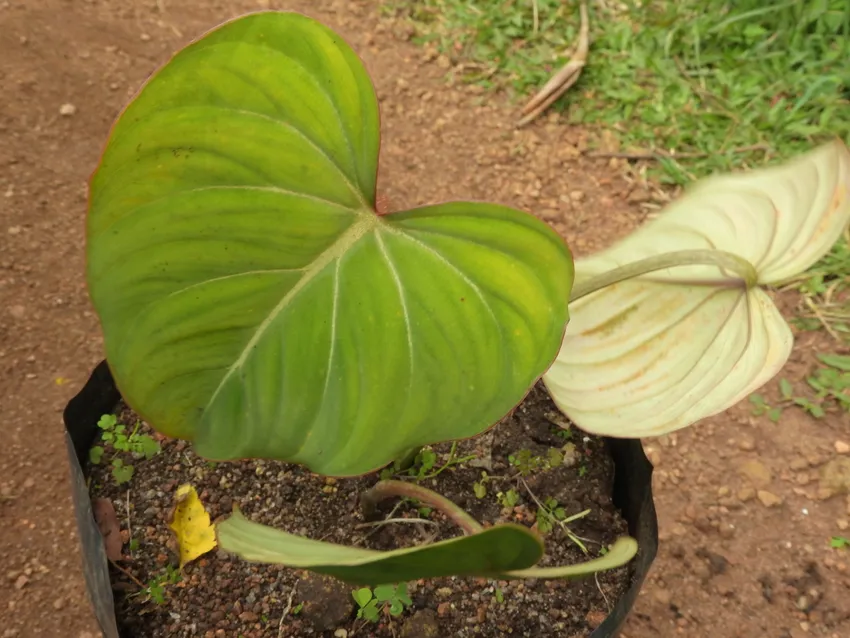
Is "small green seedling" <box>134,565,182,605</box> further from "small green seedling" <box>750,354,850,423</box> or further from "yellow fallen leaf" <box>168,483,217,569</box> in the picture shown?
"small green seedling" <box>750,354,850,423</box>

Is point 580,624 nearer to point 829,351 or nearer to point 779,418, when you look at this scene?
point 779,418

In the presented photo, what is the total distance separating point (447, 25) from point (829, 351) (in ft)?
3.74

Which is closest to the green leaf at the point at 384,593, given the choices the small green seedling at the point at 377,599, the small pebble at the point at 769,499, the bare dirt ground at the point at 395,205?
the small green seedling at the point at 377,599

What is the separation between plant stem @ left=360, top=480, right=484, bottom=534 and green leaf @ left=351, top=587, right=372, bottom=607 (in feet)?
0.30

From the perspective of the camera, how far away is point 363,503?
926mm

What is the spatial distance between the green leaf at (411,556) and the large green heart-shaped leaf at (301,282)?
0.30 feet

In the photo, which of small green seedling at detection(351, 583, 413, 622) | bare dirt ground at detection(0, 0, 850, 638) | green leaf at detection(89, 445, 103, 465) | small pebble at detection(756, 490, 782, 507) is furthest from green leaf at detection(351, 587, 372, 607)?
small pebble at detection(756, 490, 782, 507)

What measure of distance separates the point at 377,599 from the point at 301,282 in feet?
1.44

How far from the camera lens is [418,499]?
807 mm

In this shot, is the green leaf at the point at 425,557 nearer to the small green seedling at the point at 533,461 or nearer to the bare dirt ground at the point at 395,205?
the small green seedling at the point at 533,461

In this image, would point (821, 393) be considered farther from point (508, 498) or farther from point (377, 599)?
point (377, 599)

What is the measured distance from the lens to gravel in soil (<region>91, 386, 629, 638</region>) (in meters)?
0.90

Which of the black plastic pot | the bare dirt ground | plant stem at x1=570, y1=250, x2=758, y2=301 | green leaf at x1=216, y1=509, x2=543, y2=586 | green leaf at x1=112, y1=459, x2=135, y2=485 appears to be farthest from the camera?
the bare dirt ground

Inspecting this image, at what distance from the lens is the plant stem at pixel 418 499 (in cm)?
68
